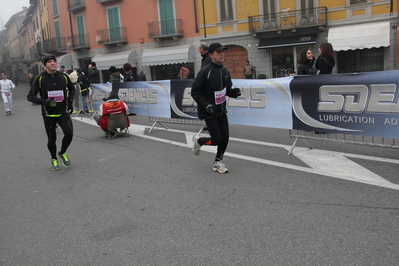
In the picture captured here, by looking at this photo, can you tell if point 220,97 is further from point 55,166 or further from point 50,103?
point 55,166

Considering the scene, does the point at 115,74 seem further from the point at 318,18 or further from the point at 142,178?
the point at 318,18

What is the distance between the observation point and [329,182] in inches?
200

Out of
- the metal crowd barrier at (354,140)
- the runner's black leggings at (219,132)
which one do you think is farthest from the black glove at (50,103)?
the metal crowd barrier at (354,140)

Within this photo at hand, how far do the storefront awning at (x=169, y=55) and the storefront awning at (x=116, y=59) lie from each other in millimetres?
1459

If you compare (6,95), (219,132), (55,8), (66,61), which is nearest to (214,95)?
(219,132)

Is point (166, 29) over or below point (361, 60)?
over

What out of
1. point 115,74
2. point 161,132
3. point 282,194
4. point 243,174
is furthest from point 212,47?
point 115,74

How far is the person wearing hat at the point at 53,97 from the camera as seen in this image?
634cm

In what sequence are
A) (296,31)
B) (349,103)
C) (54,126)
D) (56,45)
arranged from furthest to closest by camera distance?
(56,45)
(296,31)
(54,126)
(349,103)

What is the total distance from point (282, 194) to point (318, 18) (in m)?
21.6

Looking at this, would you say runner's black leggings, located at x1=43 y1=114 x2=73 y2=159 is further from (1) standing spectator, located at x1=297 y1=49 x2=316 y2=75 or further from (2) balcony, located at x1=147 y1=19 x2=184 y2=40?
(2) balcony, located at x1=147 y1=19 x2=184 y2=40

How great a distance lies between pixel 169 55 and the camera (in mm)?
30094

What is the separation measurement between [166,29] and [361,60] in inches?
569

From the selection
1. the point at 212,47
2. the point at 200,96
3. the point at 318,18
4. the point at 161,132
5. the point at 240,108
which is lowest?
the point at 161,132
